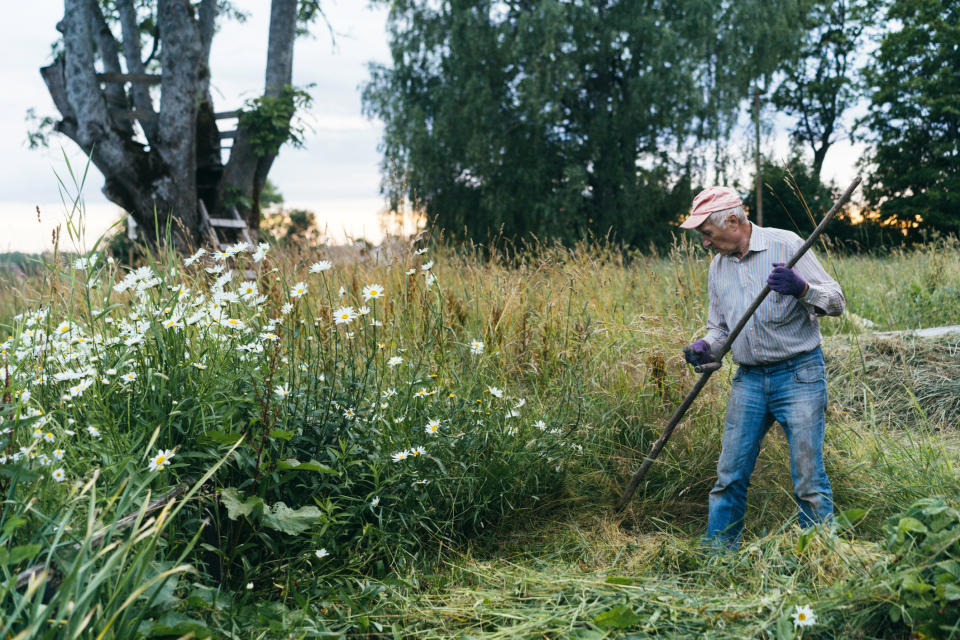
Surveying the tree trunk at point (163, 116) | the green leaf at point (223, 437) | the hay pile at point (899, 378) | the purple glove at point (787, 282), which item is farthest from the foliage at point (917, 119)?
the green leaf at point (223, 437)

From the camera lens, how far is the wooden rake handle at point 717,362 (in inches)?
118

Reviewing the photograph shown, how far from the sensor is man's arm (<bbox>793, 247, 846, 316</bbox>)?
2.96 m

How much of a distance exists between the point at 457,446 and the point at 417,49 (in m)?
17.3

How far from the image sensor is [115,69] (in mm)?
11211

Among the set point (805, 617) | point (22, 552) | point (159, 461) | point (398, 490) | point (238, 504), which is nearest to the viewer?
point (22, 552)

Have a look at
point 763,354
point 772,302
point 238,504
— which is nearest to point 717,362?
point 763,354

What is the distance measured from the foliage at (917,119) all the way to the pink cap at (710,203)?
23.1 metres

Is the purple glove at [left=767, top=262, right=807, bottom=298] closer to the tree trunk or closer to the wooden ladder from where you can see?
the tree trunk

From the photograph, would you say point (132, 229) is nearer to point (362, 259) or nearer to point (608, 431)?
point (362, 259)

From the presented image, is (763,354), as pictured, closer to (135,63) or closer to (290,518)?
(290,518)

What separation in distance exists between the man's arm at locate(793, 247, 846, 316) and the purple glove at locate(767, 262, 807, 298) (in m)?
0.05

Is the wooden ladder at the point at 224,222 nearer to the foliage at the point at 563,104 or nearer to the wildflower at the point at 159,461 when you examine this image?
the foliage at the point at 563,104

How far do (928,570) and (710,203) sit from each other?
71.9 inches

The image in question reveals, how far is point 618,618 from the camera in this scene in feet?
7.45
